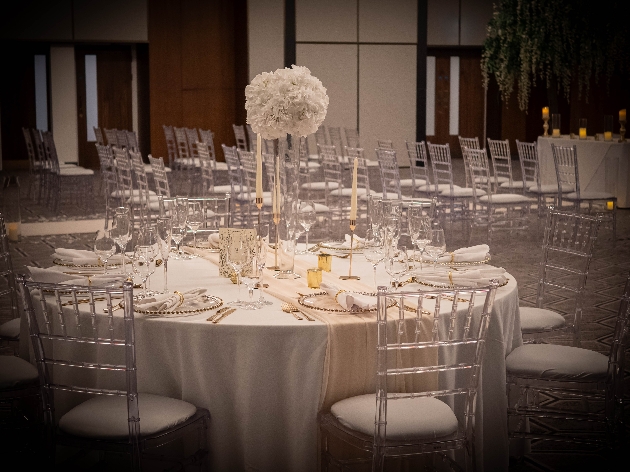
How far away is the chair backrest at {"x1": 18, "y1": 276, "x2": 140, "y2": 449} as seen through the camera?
266 cm

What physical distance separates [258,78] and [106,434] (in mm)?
1521

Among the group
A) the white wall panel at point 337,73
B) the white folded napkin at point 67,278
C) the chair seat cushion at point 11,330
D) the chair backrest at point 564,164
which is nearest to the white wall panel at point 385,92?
the white wall panel at point 337,73

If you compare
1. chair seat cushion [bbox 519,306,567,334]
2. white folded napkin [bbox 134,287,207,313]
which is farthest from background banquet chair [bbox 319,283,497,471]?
chair seat cushion [bbox 519,306,567,334]

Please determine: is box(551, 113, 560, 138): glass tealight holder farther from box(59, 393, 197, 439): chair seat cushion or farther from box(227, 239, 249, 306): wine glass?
box(59, 393, 197, 439): chair seat cushion

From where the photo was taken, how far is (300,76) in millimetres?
3461

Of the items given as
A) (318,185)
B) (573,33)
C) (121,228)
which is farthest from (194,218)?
(573,33)

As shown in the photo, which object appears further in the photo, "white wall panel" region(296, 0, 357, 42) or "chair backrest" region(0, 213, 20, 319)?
"white wall panel" region(296, 0, 357, 42)

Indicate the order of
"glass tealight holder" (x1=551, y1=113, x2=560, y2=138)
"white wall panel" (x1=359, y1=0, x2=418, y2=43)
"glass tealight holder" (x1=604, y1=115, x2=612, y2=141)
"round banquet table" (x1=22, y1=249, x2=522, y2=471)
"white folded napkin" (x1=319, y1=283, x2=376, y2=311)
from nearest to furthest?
"round banquet table" (x1=22, y1=249, x2=522, y2=471)
"white folded napkin" (x1=319, y1=283, x2=376, y2=311)
"glass tealight holder" (x1=604, y1=115, x2=612, y2=141)
"glass tealight holder" (x1=551, y1=113, x2=560, y2=138)
"white wall panel" (x1=359, y1=0, x2=418, y2=43)

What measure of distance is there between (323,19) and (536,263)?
29.1 feet

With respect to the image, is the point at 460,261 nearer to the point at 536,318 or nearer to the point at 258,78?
the point at 536,318

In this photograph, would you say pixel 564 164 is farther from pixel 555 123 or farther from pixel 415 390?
pixel 415 390

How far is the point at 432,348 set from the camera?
9.59ft

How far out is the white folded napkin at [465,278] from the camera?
3268 millimetres

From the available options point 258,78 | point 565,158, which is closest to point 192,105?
point 565,158
